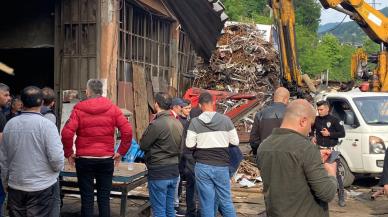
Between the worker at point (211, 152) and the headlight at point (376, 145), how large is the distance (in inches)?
171

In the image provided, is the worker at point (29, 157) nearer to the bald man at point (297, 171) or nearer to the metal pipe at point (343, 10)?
the bald man at point (297, 171)

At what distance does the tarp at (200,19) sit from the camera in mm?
10883

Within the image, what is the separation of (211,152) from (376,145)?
4.72 m

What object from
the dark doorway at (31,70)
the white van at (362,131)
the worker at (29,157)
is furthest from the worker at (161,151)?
the dark doorway at (31,70)

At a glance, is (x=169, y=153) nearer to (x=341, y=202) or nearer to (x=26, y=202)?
(x=26, y=202)

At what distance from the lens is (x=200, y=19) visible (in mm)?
11977

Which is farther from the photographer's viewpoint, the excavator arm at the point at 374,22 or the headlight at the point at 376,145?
the excavator arm at the point at 374,22

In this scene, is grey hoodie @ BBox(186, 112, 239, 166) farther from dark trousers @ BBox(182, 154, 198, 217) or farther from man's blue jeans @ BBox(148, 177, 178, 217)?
dark trousers @ BBox(182, 154, 198, 217)

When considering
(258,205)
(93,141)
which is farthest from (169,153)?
(258,205)

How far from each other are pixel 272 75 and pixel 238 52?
1.65 m

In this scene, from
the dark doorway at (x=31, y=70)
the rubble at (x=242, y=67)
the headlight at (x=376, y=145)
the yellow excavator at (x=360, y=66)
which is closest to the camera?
the headlight at (x=376, y=145)

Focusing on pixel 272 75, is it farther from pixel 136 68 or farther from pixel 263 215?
pixel 263 215

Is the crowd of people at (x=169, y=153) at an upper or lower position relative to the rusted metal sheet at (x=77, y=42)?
lower

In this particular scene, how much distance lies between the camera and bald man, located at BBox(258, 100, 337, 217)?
310 centimetres
